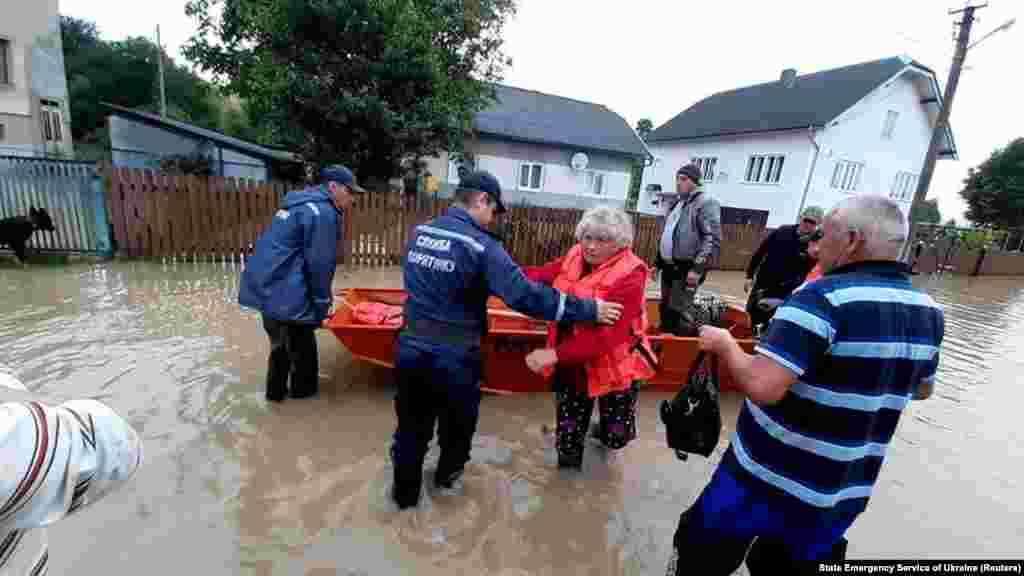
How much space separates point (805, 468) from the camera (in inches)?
59.2

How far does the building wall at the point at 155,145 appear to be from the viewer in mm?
15719

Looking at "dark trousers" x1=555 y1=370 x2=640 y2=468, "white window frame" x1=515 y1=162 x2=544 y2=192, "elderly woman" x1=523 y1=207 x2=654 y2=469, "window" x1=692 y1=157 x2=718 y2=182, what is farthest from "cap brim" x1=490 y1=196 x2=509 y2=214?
"window" x1=692 y1=157 x2=718 y2=182

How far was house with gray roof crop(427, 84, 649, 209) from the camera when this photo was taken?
60.8ft

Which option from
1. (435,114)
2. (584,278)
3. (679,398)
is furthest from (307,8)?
(679,398)

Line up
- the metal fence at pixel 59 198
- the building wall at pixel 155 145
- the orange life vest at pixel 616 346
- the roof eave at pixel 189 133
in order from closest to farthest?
the orange life vest at pixel 616 346
the metal fence at pixel 59 198
the roof eave at pixel 189 133
the building wall at pixel 155 145

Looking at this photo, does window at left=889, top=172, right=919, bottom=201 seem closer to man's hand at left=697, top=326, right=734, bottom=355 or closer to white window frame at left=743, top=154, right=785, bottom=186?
white window frame at left=743, top=154, right=785, bottom=186

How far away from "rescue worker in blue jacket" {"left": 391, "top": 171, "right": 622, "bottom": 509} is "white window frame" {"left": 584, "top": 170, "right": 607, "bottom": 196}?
18.4 m

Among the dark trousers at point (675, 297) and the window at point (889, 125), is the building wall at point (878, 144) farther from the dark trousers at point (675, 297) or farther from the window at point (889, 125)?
the dark trousers at point (675, 297)

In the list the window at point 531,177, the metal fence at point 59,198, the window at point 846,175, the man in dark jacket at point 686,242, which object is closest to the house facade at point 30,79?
the metal fence at point 59,198

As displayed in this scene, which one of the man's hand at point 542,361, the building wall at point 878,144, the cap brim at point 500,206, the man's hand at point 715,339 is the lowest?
the man's hand at point 542,361

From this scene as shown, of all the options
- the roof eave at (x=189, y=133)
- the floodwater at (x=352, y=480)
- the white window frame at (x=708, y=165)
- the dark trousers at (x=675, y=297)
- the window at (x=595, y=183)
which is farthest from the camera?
the white window frame at (x=708, y=165)

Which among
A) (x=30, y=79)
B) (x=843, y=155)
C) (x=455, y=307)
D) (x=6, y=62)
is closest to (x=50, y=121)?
(x=30, y=79)

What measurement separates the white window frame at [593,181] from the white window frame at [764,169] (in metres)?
6.76

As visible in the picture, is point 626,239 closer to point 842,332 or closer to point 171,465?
point 842,332
